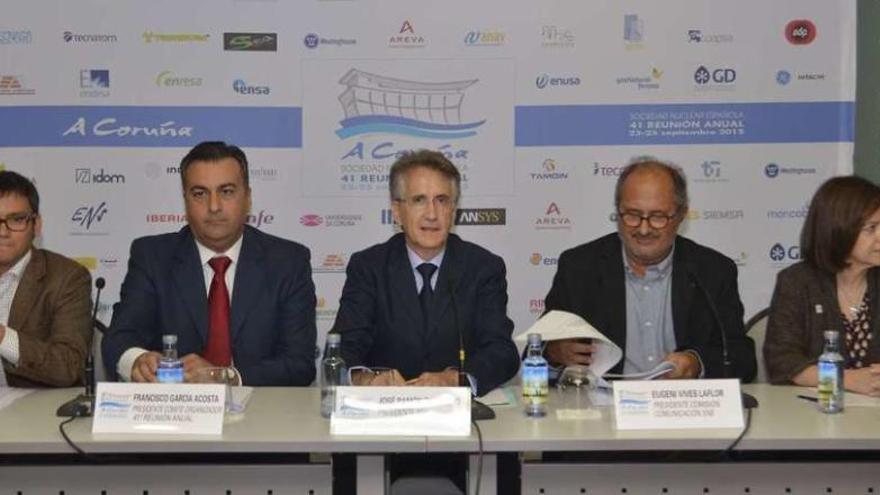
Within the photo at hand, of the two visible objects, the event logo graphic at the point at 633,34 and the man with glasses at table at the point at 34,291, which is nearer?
the man with glasses at table at the point at 34,291

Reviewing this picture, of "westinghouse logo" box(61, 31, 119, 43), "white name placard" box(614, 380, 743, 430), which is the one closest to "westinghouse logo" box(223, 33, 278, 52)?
"westinghouse logo" box(61, 31, 119, 43)

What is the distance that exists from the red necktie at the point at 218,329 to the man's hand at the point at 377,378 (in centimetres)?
53

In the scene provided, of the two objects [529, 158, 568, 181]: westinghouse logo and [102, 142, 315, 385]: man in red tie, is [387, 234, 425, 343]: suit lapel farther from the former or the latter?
[529, 158, 568, 181]: westinghouse logo

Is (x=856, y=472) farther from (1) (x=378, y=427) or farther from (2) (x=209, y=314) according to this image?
(2) (x=209, y=314)

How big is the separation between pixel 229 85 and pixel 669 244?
7.19ft

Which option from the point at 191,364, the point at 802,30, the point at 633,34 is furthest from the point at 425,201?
the point at 802,30

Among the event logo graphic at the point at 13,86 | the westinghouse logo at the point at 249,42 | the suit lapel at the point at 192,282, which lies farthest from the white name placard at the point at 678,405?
the event logo graphic at the point at 13,86

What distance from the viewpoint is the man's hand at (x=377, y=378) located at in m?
2.86

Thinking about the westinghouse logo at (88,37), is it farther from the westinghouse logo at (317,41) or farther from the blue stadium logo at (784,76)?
the blue stadium logo at (784,76)

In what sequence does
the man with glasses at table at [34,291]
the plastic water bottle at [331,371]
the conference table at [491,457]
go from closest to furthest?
the conference table at [491,457] → the plastic water bottle at [331,371] → the man with glasses at table at [34,291]

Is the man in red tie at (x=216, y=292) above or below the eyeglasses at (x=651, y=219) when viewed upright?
below

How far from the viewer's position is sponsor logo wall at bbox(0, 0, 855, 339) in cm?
457

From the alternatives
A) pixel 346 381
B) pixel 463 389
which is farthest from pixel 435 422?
pixel 346 381

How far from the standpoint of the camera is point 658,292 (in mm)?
3414
